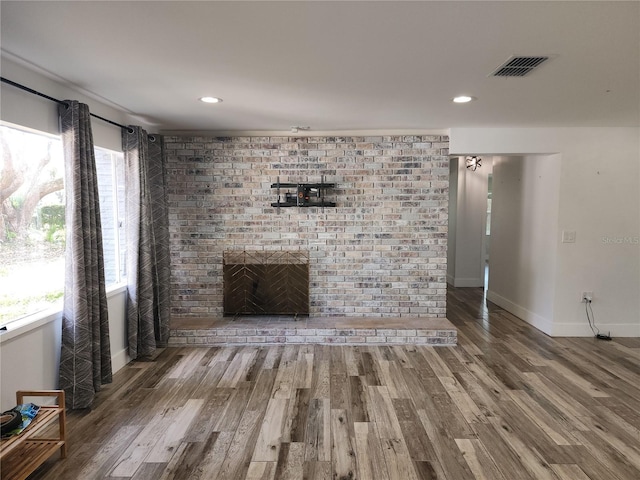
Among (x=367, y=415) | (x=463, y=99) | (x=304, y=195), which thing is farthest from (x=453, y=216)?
(x=367, y=415)

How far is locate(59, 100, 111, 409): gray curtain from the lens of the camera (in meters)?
2.56

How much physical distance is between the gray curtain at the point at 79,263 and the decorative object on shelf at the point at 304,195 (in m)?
1.89

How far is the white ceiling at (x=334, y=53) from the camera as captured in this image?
5.24 ft

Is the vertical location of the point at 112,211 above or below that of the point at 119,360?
above

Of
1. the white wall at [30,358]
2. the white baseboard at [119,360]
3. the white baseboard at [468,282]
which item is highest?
the white wall at [30,358]

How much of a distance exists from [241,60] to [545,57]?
5.56 ft

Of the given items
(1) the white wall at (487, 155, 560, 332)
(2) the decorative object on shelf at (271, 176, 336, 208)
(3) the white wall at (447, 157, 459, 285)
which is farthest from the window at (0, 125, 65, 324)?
(3) the white wall at (447, 157, 459, 285)

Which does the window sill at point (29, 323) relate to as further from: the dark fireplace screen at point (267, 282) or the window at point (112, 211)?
the dark fireplace screen at point (267, 282)

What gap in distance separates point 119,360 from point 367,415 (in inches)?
91.0

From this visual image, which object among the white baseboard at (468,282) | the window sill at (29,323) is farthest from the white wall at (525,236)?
the window sill at (29,323)

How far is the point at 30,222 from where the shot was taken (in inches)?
99.2

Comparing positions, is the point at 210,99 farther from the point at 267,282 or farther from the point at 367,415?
the point at 367,415

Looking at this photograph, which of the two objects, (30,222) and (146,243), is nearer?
(30,222)

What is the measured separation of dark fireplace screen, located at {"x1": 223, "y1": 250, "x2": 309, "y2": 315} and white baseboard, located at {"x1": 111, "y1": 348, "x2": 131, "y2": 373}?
1.13m
